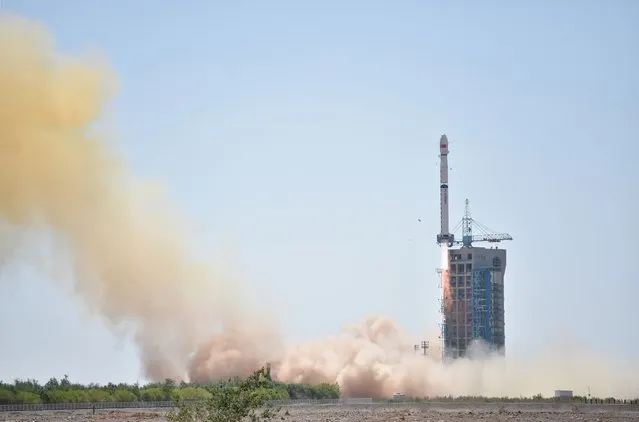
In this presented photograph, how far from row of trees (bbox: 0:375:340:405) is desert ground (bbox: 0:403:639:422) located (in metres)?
9.00

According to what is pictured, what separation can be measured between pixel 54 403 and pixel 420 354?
69.6 meters

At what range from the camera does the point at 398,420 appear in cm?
12338

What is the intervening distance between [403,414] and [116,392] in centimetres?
3955

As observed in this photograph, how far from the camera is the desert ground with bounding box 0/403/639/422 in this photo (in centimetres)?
12425

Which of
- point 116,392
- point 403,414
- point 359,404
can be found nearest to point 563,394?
point 359,404

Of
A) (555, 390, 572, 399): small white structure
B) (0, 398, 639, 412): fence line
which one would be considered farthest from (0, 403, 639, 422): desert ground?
(555, 390, 572, 399): small white structure

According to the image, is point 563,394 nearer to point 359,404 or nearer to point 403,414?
point 359,404

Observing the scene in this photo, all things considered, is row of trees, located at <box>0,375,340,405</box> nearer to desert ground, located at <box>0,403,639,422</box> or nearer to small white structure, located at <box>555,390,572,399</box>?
desert ground, located at <box>0,403,639,422</box>

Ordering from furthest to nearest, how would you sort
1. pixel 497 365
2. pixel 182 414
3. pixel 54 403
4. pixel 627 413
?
1. pixel 497 365
2. pixel 54 403
3. pixel 627 413
4. pixel 182 414

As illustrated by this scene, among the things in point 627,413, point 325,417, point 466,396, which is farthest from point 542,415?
point 466,396

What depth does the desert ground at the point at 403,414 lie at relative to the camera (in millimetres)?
124250

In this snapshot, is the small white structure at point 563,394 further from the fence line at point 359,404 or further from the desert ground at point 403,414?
the desert ground at point 403,414

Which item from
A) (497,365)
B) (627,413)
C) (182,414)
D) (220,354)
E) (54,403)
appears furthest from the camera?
(497,365)

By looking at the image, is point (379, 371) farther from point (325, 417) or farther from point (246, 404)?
point (246, 404)
